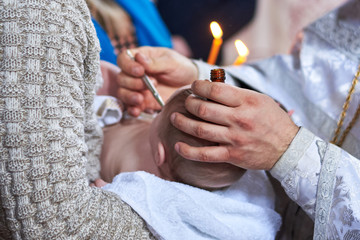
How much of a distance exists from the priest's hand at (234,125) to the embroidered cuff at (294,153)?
0.05 feet

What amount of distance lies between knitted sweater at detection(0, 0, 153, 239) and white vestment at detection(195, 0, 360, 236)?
345 mm

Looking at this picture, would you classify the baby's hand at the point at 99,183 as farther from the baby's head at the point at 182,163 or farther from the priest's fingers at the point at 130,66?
the priest's fingers at the point at 130,66

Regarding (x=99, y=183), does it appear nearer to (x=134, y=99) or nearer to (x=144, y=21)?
(x=134, y=99)

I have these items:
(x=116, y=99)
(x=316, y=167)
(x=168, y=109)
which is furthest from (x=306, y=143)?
(x=116, y=99)

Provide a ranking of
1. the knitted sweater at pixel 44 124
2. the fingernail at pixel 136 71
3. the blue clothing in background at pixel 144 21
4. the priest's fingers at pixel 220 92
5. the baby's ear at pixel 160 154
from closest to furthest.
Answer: the knitted sweater at pixel 44 124
the priest's fingers at pixel 220 92
the baby's ear at pixel 160 154
the fingernail at pixel 136 71
the blue clothing in background at pixel 144 21

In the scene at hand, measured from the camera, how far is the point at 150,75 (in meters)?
0.96

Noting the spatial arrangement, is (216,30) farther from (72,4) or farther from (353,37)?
(353,37)

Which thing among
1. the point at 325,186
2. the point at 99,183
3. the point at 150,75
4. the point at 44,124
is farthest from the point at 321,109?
the point at 44,124

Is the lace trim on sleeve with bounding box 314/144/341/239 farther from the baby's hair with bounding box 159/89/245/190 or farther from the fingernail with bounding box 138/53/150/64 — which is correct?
the fingernail with bounding box 138/53/150/64

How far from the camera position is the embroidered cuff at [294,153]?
0.67 metres

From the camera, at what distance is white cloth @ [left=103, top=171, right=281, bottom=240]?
66cm

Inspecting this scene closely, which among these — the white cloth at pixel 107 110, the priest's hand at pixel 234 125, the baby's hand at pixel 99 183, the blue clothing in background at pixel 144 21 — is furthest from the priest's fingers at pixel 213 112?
the blue clothing in background at pixel 144 21

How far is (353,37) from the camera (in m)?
0.98

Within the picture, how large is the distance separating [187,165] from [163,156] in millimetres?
54
